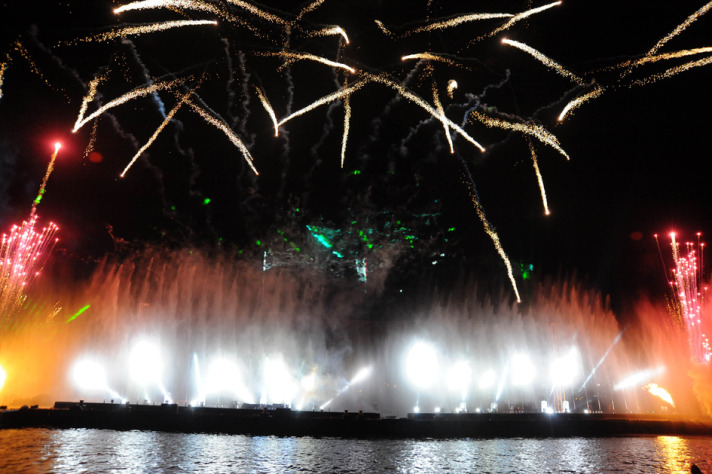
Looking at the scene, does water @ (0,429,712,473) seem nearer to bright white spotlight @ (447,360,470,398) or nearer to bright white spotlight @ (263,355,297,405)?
bright white spotlight @ (263,355,297,405)

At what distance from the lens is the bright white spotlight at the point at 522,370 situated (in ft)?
148

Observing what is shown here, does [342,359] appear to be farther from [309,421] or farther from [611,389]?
[611,389]

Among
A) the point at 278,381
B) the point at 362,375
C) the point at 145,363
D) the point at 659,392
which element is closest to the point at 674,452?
the point at 659,392

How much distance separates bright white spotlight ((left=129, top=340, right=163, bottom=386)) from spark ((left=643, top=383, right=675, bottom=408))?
1904 inches

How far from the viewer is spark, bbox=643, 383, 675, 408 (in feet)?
131

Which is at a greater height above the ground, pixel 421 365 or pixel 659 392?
pixel 421 365

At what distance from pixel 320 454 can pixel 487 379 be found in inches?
1299

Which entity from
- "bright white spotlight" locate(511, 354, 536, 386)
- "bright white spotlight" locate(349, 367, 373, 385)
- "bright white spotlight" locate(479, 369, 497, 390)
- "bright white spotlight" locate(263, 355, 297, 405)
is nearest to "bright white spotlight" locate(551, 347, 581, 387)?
"bright white spotlight" locate(511, 354, 536, 386)

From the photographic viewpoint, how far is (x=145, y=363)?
131ft

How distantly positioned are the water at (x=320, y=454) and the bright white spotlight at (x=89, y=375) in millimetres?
16910

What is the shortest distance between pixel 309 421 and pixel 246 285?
22.4 m

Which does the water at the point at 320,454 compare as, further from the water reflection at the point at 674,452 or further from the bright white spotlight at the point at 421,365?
the bright white spotlight at the point at 421,365

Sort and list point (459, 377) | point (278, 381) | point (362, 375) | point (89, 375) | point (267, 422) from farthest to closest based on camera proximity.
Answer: point (362, 375) < point (459, 377) < point (278, 381) < point (89, 375) < point (267, 422)

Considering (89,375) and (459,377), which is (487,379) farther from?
(89,375)
